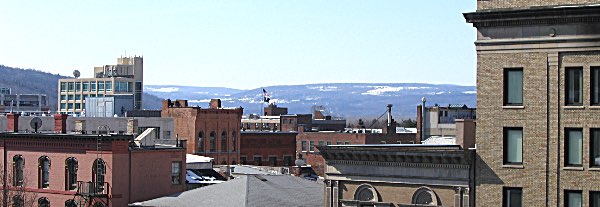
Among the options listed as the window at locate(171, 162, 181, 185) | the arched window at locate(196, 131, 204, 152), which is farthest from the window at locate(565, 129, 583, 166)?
the arched window at locate(196, 131, 204, 152)

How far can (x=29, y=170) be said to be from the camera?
7669 cm

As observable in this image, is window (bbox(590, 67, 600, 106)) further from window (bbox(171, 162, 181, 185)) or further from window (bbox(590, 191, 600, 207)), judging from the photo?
window (bbox(171, 162, 181, 185))

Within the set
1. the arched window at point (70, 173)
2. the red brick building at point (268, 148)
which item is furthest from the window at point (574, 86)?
the red brick building at point (268, 148)

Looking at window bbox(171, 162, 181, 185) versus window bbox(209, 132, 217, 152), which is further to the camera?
window bbox(209, 132, 217, 152)

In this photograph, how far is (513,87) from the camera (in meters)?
46.6

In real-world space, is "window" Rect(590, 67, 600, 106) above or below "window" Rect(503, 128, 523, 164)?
above

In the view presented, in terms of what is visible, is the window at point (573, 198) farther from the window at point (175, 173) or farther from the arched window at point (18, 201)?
the arched window at point (18, 201)

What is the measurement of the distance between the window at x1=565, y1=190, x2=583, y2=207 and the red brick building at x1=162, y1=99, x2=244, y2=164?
87.4 metres

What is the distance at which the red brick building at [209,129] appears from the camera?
431 feet

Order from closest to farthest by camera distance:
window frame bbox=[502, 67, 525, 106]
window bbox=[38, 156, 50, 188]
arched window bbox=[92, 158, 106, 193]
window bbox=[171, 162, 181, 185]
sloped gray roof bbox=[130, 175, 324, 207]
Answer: window frame bbox=[502, 67, 525, 106], sloped gray roof bbox=[130, 175, 324, 207], arched window bbox=[92, 158, 106, 193], window bbox=[38, 156, 50, 188], window bbox=[171, 162, 181, 185]

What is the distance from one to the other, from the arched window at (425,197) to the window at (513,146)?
12.0 feet

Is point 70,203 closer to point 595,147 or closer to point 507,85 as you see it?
point 507,85

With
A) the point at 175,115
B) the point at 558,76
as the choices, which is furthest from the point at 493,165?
the point at 175,115

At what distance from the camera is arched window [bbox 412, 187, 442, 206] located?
48781 millimetres
